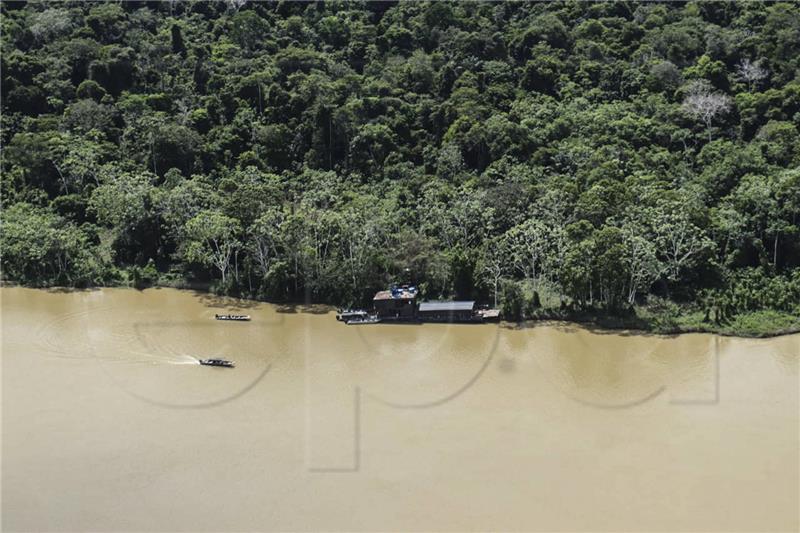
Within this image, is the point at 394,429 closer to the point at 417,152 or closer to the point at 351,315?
the point at 351,315

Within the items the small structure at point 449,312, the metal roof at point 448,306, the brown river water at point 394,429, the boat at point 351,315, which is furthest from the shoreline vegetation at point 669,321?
the boat at point 351,315

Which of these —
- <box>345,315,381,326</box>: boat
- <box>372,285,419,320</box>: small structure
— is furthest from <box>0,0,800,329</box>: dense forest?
<box>345,315,381,326</box>: boat

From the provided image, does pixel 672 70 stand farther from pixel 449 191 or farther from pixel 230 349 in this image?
pixel 230 349

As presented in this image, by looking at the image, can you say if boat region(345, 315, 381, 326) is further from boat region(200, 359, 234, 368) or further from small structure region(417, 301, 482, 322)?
boat region(200, 359, 234, 368)

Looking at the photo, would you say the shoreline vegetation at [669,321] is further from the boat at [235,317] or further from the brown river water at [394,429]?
the boat at [235,317]

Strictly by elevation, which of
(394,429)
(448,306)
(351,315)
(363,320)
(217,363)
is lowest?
(394,429)

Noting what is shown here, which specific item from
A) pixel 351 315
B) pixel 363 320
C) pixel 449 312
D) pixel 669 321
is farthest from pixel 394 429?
pixel 669 321

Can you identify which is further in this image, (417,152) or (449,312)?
(417,152)

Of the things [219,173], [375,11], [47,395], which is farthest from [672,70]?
[47,395]
